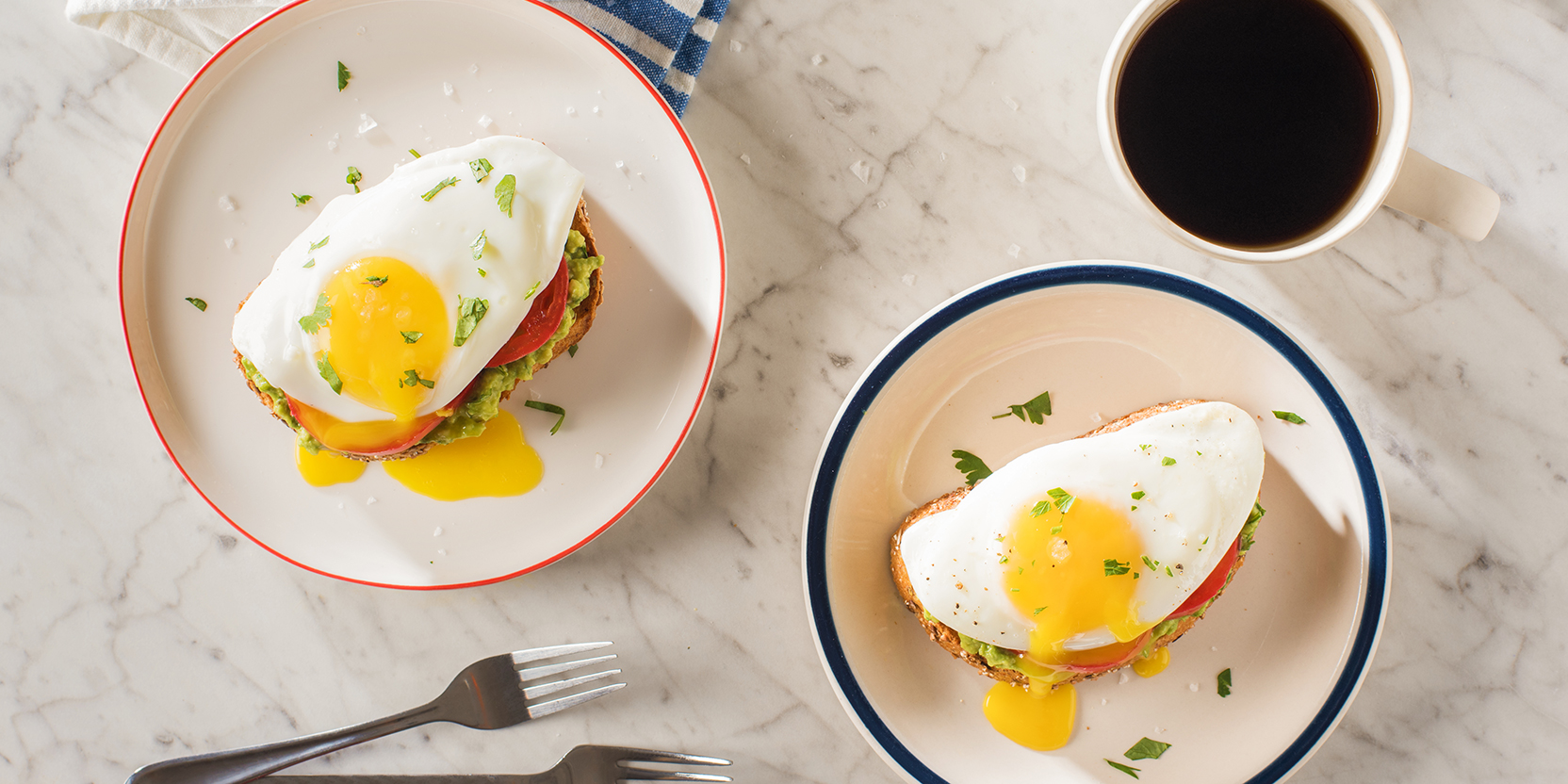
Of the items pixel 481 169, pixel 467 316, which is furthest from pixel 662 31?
pixel 467 316

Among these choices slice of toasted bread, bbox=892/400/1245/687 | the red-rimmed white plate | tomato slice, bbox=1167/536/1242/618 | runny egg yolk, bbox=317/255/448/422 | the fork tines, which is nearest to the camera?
runny egg yolk, bbox=317/255/448/422

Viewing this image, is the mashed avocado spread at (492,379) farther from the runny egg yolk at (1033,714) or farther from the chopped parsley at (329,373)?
the runny egg yolk at (1033,714)

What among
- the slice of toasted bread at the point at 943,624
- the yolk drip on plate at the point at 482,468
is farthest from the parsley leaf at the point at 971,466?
the yolk drip on plate at the point at 482,468

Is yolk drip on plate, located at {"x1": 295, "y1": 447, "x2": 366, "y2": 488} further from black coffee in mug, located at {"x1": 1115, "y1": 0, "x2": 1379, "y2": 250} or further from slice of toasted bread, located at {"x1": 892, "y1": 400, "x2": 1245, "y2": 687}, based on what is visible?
black coffee in mug, located at {"x1": 1115, "y1": 0, "x2": 1379, "y2": 250}

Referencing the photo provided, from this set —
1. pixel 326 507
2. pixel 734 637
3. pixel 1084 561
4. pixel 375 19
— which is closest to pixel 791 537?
pixel 734 637

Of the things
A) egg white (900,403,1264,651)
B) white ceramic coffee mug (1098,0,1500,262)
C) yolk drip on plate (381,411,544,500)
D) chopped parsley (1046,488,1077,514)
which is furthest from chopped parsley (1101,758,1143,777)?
yolk drip on plate (381,411,544,500)

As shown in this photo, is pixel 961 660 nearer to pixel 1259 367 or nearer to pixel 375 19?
pixel 1259 367
